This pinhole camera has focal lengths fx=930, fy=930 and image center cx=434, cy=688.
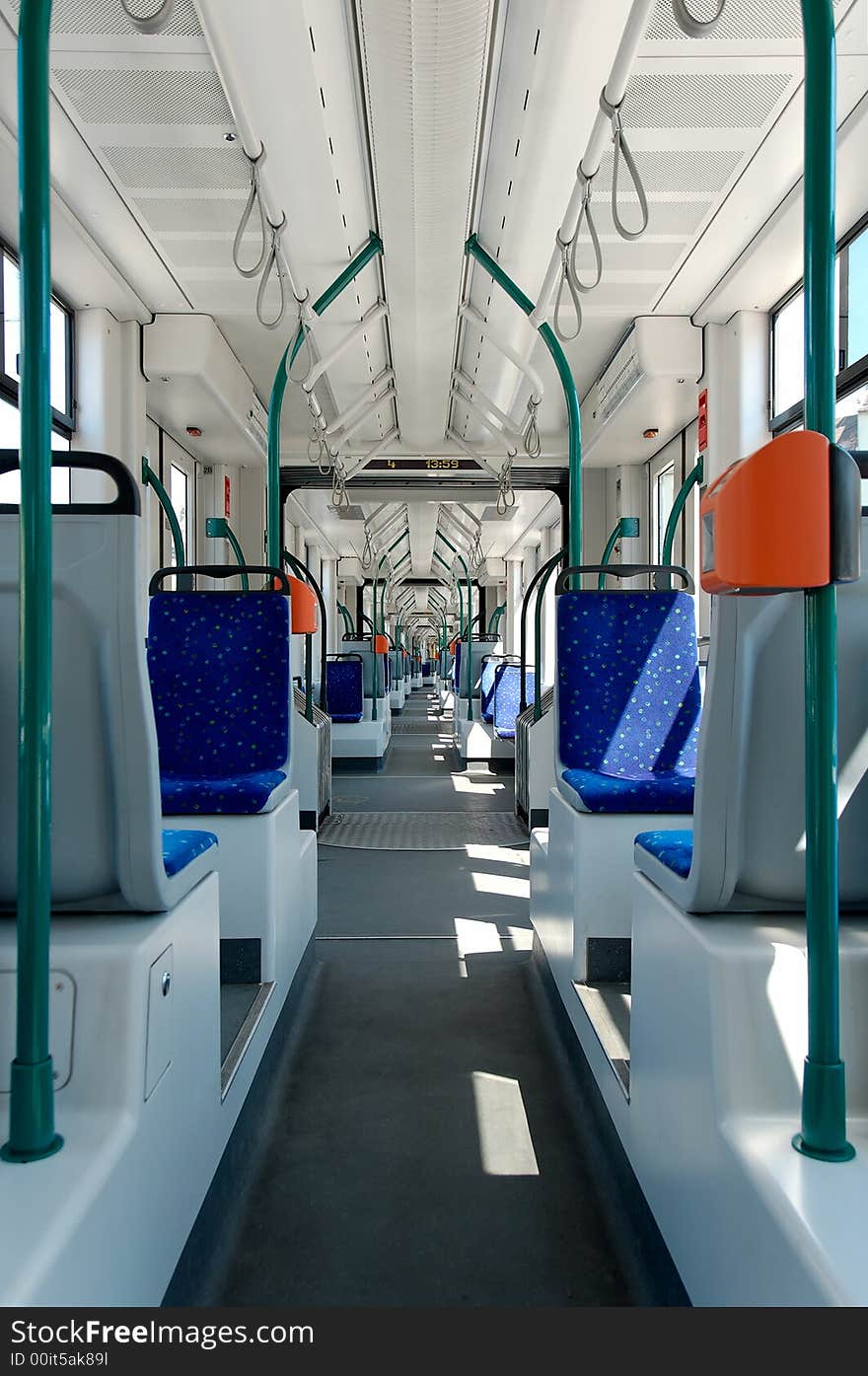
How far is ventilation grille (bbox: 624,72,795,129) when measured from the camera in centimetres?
355

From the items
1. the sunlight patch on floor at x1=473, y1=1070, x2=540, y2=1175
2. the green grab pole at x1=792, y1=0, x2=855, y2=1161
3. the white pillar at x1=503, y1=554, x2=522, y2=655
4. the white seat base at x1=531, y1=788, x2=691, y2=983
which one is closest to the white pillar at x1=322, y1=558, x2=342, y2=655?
the white pillar at x1=503, y1=554, x2=522, y2=655

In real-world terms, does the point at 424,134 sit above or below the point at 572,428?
above

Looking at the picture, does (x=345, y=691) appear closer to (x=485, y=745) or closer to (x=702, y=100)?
(x=485, y=745)

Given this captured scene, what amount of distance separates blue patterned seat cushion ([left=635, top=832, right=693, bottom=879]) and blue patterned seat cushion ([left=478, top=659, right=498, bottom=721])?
6813 millimetres

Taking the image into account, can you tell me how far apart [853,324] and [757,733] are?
4.02 meters

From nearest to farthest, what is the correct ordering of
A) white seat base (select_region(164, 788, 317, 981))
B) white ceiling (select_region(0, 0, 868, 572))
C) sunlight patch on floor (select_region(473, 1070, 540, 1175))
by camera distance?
sunlight patch on floor (select_region(473, 1070, 540, 1175))
white seat base (select_region(164, 788, 317, 981))
white ceiling (select_region(0, 0, 868, 572))

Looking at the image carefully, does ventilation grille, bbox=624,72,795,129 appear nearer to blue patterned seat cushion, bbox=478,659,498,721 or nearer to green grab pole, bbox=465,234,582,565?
green grab pole, bbox=465,234,582,565

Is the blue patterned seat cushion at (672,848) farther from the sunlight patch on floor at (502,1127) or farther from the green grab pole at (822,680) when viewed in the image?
the sunlight patch on floor at (502,1127)

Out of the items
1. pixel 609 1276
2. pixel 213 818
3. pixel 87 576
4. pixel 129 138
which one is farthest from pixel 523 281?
pixel 609 1276

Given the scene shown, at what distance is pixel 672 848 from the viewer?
1643 millimetres

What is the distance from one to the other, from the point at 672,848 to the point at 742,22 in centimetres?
313

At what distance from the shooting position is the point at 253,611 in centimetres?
309

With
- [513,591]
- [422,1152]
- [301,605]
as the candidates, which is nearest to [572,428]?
[301,605]

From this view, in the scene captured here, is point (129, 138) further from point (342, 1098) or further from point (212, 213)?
point (342, 1098)
